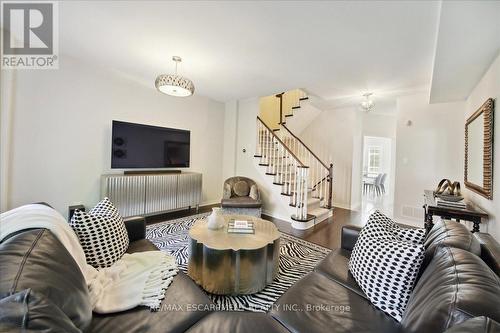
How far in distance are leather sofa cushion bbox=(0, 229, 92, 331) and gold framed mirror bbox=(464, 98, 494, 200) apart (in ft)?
11.0

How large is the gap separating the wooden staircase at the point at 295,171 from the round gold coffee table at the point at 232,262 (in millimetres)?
1911

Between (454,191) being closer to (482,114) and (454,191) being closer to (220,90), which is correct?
(482,114)

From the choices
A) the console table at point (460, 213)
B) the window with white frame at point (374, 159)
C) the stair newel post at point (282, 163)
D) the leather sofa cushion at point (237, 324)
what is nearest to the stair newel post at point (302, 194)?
the stair newel post at point (282, 163)

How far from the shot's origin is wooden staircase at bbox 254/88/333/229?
386 cm

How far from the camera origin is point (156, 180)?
3.85 m

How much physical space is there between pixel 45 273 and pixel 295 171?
377cm

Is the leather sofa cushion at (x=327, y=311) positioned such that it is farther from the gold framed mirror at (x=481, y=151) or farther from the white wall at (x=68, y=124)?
the white wall at (x=68, y=124)

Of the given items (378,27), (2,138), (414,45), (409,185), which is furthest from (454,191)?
(2,138)

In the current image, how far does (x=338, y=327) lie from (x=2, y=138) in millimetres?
3934

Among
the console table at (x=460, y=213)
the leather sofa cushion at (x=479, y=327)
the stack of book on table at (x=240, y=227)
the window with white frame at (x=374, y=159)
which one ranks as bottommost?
the stack of book on table at (x=240, y=227)

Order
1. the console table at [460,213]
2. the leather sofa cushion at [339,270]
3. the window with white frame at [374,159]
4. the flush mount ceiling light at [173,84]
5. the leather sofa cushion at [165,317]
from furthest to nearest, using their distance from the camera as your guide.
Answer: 1. the window with white frame at [374,159]
2. the flush mount ceiling light at [173,84]
3. the console table at [460,213]
4. the leather sofa cushion at [339,270]
5. the leather sofa cushion at [165,317]

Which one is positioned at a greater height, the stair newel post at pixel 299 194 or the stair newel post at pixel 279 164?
the stair newel post at pixel 279 164

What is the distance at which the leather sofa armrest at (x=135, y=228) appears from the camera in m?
1.96

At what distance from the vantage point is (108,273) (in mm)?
1358
